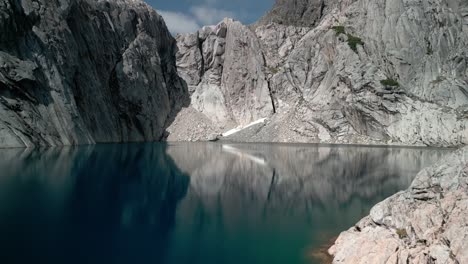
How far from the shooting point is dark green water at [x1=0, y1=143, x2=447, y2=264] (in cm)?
1534

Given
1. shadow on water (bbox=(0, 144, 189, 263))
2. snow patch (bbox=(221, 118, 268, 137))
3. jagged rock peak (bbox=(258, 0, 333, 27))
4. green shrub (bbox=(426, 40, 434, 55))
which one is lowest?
shadow on water (bbox=(0, 144, 189, 263))

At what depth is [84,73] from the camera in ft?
252

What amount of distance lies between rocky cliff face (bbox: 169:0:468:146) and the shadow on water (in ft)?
231

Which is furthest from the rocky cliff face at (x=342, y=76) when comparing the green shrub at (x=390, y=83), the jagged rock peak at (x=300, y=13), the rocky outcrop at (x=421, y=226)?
the rocky outcrop at (x=421, y=226)

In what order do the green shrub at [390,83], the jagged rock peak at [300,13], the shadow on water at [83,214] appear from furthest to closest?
the jagged rock peak at [300,13] → the green shrub at [390,83] → the shadow on water at [83,214]

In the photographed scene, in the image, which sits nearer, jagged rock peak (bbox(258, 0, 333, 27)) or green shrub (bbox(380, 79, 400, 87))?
green shrub (bbox(380, 79, 400, 87))

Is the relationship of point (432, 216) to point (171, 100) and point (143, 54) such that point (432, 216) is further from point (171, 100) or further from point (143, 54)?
point (171, 100)

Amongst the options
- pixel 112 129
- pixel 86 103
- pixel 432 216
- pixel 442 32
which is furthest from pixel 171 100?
pixel 432 216

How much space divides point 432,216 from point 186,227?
11374mm

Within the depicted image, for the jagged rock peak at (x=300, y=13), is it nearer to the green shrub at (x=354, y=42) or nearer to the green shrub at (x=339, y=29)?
the green shrub at (x=339, y=29)

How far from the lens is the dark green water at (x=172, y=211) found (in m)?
15.3

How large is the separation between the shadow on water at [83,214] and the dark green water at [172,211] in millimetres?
49

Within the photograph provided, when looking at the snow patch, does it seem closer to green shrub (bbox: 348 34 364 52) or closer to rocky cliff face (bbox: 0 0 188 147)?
rocky cliff face (bbox: 0 0 188 147)

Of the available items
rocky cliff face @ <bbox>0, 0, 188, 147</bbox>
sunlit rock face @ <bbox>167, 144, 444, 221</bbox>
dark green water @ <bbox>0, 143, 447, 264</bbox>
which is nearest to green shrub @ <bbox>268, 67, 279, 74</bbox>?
rocky cliff face @ <bbox>0, 0, 188, 147</bbox>
